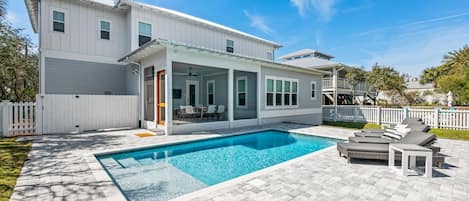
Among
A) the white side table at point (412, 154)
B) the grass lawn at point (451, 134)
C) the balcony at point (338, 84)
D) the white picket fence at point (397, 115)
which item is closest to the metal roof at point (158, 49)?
the white picket fence at point (397, 115)

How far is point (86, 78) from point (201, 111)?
6532 mm

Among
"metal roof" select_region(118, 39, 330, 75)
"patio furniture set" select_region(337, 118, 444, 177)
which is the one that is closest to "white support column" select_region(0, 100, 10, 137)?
"metal roof" select_region(118, 39, 330, 75)

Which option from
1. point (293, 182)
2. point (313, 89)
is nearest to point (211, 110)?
point (313, 89)

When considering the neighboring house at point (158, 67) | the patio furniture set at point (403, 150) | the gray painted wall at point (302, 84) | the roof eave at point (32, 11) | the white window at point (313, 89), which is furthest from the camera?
the white window at point (313, 89)

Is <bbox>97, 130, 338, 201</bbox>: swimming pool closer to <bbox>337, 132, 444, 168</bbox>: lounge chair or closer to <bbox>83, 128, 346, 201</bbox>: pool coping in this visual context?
<bbox>83, 128, 346, 201</bbox>: pool coping

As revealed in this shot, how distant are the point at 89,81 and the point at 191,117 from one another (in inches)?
239

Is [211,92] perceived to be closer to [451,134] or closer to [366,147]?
[366,147]

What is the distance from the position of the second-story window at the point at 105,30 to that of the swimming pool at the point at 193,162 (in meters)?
8.65

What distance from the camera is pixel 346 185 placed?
364 cm

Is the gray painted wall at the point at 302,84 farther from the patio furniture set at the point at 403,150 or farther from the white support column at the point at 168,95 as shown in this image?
the patio furniture set at the point at 403,150

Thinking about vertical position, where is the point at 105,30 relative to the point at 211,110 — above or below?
above

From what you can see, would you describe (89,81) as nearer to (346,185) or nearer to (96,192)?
(96,192)

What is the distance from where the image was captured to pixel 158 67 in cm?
906

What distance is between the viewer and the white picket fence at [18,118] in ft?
25.8
